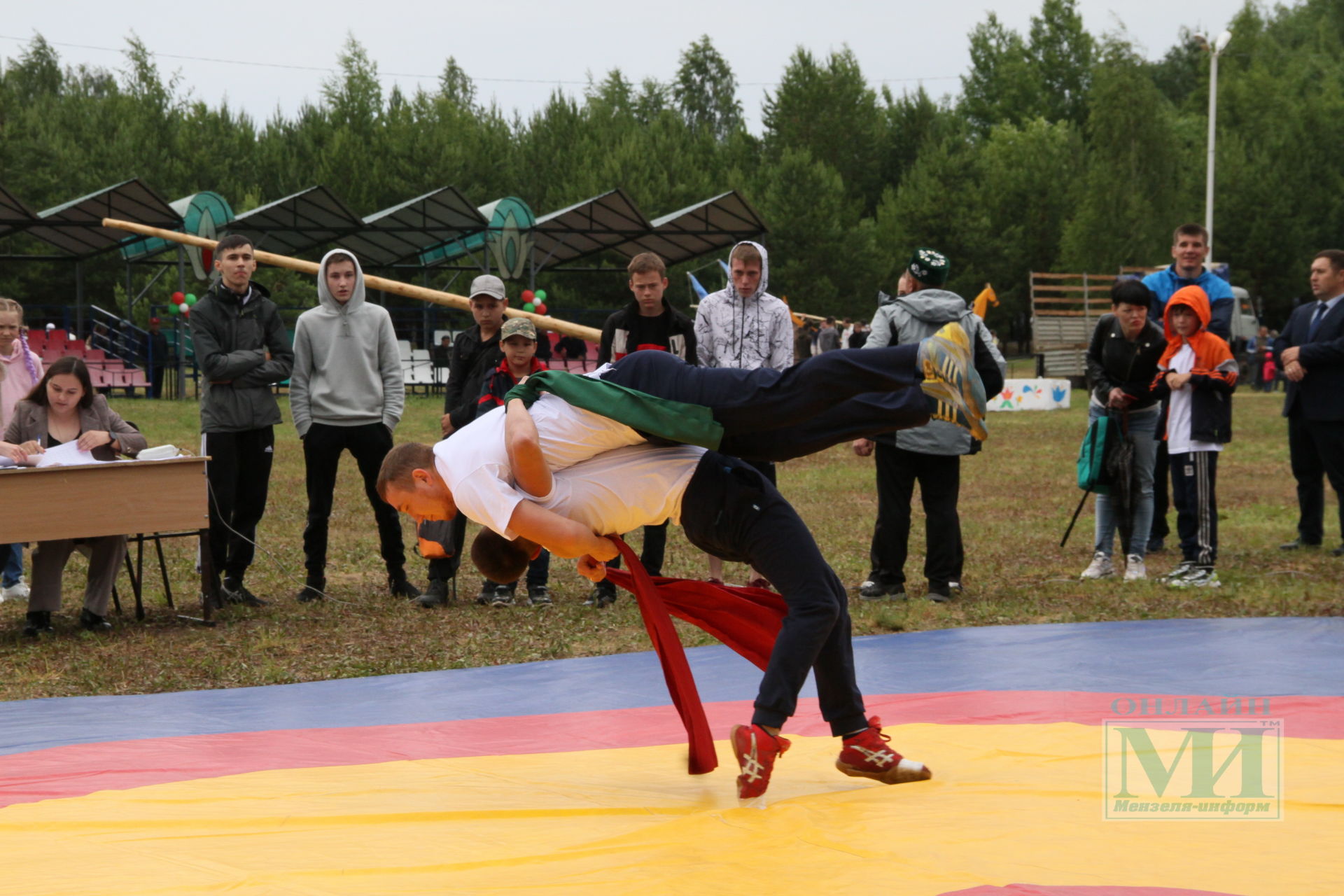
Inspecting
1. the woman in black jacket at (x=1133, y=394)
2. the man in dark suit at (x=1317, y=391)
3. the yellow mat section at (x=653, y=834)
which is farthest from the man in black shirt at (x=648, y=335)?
the man in dark suit at (x=1317, y=391)

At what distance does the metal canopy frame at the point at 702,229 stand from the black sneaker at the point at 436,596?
63.7 ft

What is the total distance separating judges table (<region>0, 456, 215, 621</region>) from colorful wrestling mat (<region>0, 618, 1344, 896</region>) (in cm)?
129

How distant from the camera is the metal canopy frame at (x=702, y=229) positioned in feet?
86.1

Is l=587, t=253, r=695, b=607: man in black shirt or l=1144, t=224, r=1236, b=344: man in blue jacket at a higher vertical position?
l=1144, t=224, r=1236, b=344: man in blue jacket

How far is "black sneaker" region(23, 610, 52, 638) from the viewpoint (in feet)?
19.7

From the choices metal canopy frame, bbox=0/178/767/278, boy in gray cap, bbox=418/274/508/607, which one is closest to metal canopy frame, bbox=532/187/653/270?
metal canopy frame, bbox=0/178/767/278

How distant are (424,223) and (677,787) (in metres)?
22.7

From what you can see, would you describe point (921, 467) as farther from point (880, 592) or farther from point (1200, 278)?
point (1200, 278)

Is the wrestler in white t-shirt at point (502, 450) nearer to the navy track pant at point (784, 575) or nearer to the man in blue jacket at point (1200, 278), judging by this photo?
the navy track pant at point (784, 575)

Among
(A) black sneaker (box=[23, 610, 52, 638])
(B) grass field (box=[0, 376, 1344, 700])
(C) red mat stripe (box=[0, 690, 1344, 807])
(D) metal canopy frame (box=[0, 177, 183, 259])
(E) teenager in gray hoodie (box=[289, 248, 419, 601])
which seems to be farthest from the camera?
(D) metal canopy frame (box=[0, 177, 183, 259])

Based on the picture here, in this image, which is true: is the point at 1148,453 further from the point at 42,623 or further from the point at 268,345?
the point at 42,623

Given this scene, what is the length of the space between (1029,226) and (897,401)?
47.2m

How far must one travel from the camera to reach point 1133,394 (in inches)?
278

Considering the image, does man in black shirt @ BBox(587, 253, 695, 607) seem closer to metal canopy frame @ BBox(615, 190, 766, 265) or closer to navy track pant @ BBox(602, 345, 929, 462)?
navy track pant @ BBox(602, 345, 929, 462)
